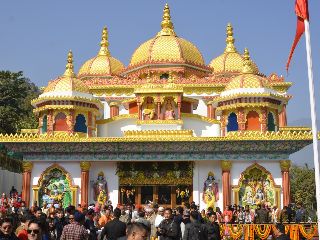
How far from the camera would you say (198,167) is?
27656 mm

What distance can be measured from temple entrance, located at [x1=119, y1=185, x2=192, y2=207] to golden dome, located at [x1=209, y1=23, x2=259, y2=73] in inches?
607

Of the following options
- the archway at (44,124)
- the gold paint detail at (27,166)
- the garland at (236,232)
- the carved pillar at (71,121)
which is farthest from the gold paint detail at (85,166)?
the garland at (236,232)

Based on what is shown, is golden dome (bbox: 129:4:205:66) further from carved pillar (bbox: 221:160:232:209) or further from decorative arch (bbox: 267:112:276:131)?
carved pillar (bbox: 221:160:232:209)

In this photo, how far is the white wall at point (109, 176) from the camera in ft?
90.5

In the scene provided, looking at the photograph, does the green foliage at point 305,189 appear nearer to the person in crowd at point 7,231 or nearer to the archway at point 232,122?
the archway at point 232,122

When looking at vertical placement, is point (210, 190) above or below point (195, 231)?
above

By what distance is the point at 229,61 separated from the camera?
41031 millimetres

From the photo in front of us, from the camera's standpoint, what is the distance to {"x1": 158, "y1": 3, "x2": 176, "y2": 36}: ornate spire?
40.8m

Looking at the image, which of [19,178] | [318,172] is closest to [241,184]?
[318,172]

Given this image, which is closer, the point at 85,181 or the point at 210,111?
the point at 85,181

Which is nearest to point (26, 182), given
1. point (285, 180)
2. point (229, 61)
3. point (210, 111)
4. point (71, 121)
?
point (71, 121)

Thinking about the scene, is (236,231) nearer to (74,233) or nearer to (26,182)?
(74,233)

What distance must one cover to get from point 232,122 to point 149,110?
4.63m

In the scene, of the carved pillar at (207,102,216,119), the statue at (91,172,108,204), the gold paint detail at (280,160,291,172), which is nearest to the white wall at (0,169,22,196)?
the statue at (91,172,108,204)
